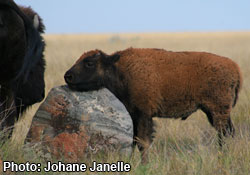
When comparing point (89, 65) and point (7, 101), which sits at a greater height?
point (89, 65)

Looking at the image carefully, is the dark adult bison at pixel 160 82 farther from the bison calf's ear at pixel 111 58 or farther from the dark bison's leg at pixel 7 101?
the dark bison's leg at pixel 7 101

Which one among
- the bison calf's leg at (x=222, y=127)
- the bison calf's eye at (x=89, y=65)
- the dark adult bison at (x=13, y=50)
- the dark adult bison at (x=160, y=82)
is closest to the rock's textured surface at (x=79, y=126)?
the dark adult bison at (x=160, y=82)

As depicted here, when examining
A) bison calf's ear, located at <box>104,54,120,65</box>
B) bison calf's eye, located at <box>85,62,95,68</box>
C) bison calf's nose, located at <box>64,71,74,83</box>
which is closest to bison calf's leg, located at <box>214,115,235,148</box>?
bison calf's ear, located at <box>104,54,120,65</box>

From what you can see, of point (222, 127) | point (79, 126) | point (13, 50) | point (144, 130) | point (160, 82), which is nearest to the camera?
point (13, 50)

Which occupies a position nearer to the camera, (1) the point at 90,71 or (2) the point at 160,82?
(1) the point at 90,71

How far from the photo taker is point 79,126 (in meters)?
4.21

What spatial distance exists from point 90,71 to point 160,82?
0.86 meters

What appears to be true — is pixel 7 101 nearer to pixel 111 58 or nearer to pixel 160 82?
pixel 111 58

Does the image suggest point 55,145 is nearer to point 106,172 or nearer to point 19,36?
point 106,172

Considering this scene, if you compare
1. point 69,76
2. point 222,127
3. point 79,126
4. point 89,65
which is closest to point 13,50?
point 69,76

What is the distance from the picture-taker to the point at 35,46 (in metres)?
4.38

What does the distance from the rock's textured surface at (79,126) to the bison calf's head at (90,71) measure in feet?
0.39

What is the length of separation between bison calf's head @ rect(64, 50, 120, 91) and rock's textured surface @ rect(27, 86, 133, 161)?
0.12 m

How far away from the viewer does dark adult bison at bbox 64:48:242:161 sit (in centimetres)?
458
